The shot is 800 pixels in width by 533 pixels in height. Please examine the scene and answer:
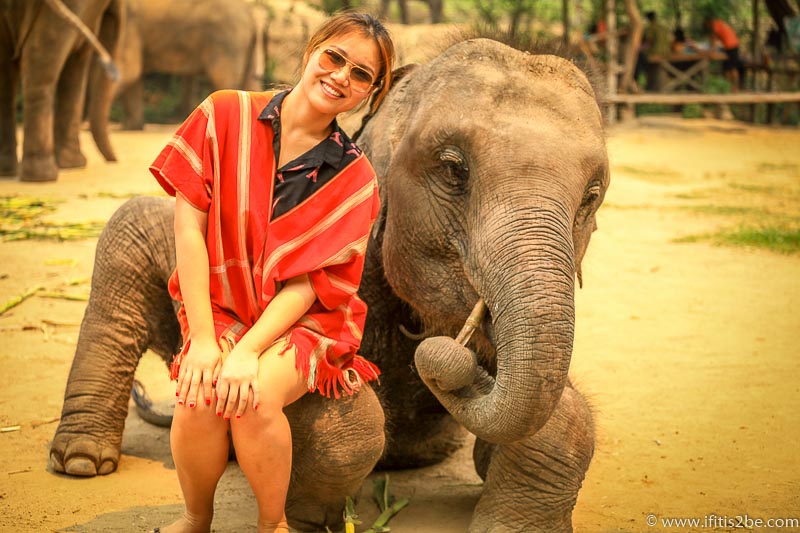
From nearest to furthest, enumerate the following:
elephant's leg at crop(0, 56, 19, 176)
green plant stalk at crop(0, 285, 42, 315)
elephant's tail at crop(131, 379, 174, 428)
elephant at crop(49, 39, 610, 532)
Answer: elephant at crop(49, 39, 610, 532) < elephant's tail at crop(131, 379, 174, 428) < green plant stalk at crop(0, 285, 42, 315) < elephant's leg at crop(0, 56, 19, 176)

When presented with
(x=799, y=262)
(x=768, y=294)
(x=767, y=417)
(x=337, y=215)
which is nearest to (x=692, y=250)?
(x=799, y=262)

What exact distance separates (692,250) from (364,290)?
5499 mm

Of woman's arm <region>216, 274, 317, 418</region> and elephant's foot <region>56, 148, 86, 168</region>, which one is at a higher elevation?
woman's arm <region>216, 274, 317, 418</region>

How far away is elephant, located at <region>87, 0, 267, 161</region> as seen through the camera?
16500mm

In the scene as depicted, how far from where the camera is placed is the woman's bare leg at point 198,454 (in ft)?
9.15

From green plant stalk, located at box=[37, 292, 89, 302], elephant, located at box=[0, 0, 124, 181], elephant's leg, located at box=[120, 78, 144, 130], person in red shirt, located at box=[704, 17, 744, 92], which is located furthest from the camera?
person in red shirt, located at box=[704, 17, 744, 92]

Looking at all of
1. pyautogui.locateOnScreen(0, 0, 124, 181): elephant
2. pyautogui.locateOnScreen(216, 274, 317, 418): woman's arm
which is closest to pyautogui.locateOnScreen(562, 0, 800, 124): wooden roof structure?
pyautogui.locateOnScreen(0, 0, 124, 181): elephant

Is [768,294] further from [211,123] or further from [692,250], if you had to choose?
[211,123]

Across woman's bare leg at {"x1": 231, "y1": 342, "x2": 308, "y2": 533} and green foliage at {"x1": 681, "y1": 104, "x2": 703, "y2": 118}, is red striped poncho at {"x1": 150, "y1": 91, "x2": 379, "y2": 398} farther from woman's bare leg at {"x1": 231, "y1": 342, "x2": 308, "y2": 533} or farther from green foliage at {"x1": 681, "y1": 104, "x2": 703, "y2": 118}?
green foliage at {"x1": 681, "y1": 104, "x2": 703, "y2": 118}

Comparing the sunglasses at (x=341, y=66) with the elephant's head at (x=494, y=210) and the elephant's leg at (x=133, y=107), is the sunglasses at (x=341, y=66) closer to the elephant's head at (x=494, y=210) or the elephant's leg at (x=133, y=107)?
the elephant's head at (x=494, y=210)

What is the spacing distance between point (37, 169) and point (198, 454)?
7895 mm

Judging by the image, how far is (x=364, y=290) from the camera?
3.62m

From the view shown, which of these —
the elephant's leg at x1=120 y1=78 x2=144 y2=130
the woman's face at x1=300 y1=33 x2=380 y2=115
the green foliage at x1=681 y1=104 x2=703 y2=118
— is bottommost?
the green foliage at x1=681 y1=104 x2=703 y2=118

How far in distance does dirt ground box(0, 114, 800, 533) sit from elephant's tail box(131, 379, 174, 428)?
0.15 feet
